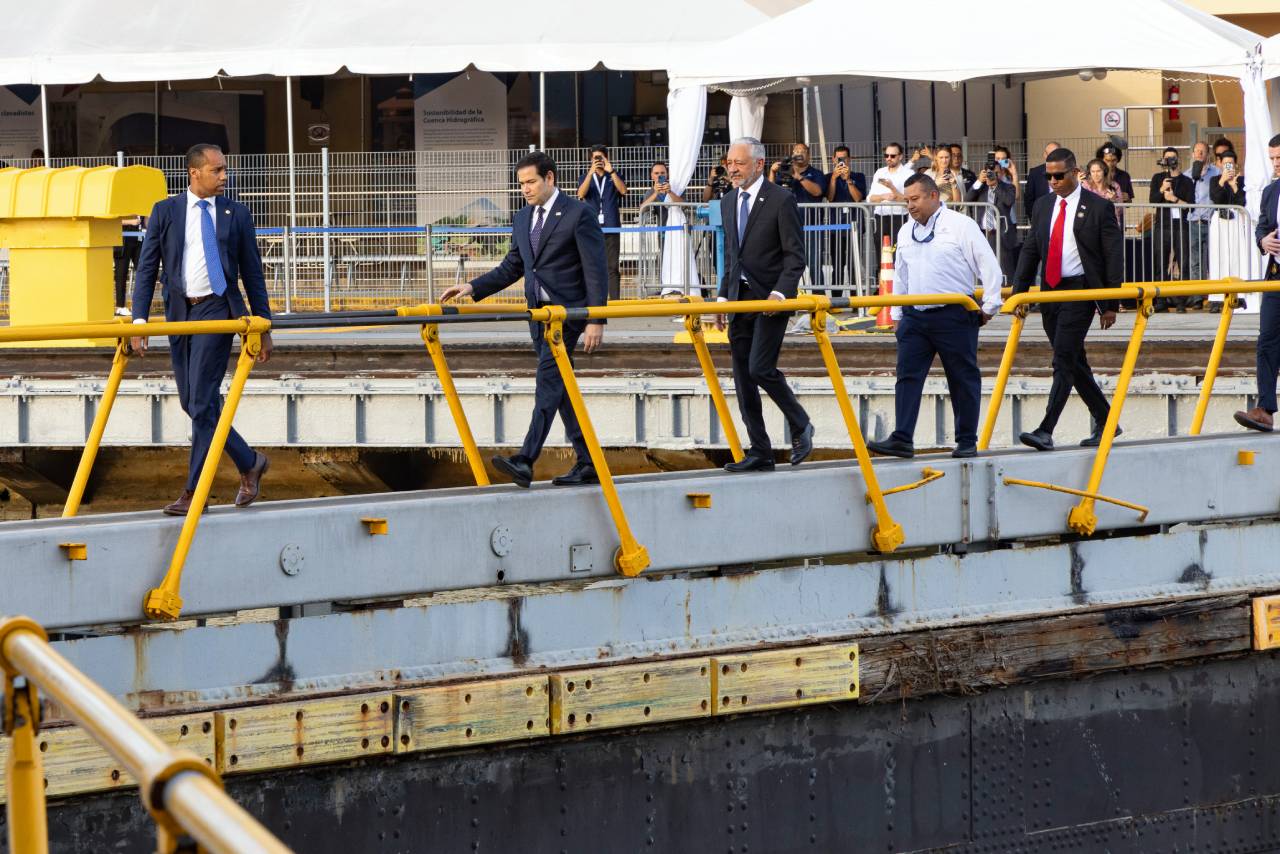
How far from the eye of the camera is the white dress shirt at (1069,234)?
10.2 metres

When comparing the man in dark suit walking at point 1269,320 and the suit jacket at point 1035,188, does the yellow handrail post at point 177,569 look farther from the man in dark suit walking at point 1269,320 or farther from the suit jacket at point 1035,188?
the suit jacket at point 1035,188

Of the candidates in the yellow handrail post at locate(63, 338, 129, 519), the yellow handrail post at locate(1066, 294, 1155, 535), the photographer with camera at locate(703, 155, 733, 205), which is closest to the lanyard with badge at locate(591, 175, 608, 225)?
the photographer with camera at locate(703, 155, 733, 205)

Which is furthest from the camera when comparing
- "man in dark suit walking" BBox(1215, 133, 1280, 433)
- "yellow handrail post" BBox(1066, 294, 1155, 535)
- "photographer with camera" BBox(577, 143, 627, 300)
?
"photographer with camera" BBox(577, 143, 627, 300)

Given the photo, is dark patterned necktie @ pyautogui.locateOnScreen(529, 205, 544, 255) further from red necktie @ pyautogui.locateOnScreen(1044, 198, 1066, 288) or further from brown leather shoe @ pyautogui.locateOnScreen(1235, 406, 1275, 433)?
brown leather shoe @ pyautogui.locateOnScreen(1235, 406, 1275, 433)

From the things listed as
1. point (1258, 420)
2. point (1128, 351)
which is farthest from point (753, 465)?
point (1258, 420)

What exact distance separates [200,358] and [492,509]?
61.3 inches

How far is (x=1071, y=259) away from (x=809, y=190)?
9.99 m

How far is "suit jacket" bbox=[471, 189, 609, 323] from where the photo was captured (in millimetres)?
8836

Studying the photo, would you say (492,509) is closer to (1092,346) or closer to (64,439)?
(64,439)

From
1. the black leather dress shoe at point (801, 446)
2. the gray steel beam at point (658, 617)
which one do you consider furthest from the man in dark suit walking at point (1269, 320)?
the black leather dress shoe at point (801, 446)

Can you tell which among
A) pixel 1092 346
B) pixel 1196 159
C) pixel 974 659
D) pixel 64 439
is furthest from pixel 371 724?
pixel 1196 159

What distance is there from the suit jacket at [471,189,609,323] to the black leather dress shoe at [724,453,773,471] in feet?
3.26

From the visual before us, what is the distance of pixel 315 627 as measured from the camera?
7.43 meters

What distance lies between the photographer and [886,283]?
697 inches
